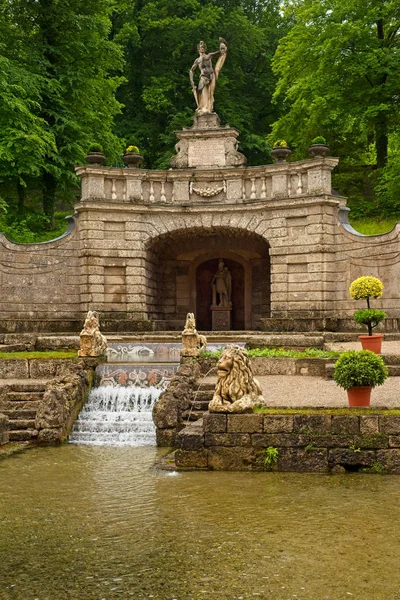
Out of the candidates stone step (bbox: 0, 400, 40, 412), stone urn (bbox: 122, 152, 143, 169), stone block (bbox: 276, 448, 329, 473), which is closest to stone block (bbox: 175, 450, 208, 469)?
stone block (bbox: 276, 448, 329, 473)

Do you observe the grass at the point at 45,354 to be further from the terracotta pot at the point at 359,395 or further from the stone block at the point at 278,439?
the terracotta pot at the point at 359,395

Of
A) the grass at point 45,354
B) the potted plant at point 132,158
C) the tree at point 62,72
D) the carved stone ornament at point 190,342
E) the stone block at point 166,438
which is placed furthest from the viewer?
the tree at point 62,72

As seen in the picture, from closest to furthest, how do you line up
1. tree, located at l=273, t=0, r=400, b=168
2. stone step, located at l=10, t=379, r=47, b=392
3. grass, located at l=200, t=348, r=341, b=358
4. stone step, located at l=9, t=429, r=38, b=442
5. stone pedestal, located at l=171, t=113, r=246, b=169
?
stone step, located at l=9, t=429, r=38, b=442 < stone step, located at l=10, t=379, r=47, b=392 < grass, located at l=200, t=348, r=341, b=358 < stone pedestal, located at l=171, t=113, r=246, b=169 < tree, located at l=273, t=0, r=400, b=168

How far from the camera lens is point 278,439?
9680 mm

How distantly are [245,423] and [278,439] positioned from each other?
51 centimetres

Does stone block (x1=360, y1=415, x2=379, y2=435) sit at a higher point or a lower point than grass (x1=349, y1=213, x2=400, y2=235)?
lower

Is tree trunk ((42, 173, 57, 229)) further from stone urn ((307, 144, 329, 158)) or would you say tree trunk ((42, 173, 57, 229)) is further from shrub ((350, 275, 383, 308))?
shrub ((350, 275, 383, 308))

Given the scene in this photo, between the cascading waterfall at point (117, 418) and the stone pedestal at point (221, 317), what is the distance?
42.4ft

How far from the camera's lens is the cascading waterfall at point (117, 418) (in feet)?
41.1

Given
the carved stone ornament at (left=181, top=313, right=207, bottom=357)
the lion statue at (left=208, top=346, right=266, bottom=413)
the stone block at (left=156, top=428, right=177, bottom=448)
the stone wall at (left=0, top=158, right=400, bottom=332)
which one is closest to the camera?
the lion statue at (left=208, top=346, right=266, bottom=413)

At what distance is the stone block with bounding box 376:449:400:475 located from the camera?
365 inches

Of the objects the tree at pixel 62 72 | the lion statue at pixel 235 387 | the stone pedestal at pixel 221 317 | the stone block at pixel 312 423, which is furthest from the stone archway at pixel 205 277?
the stone block at pixel 312 423

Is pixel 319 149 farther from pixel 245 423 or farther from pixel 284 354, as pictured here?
pixel 245 423

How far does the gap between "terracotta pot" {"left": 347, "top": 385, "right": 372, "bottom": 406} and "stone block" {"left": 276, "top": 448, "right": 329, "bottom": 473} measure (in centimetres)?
110
